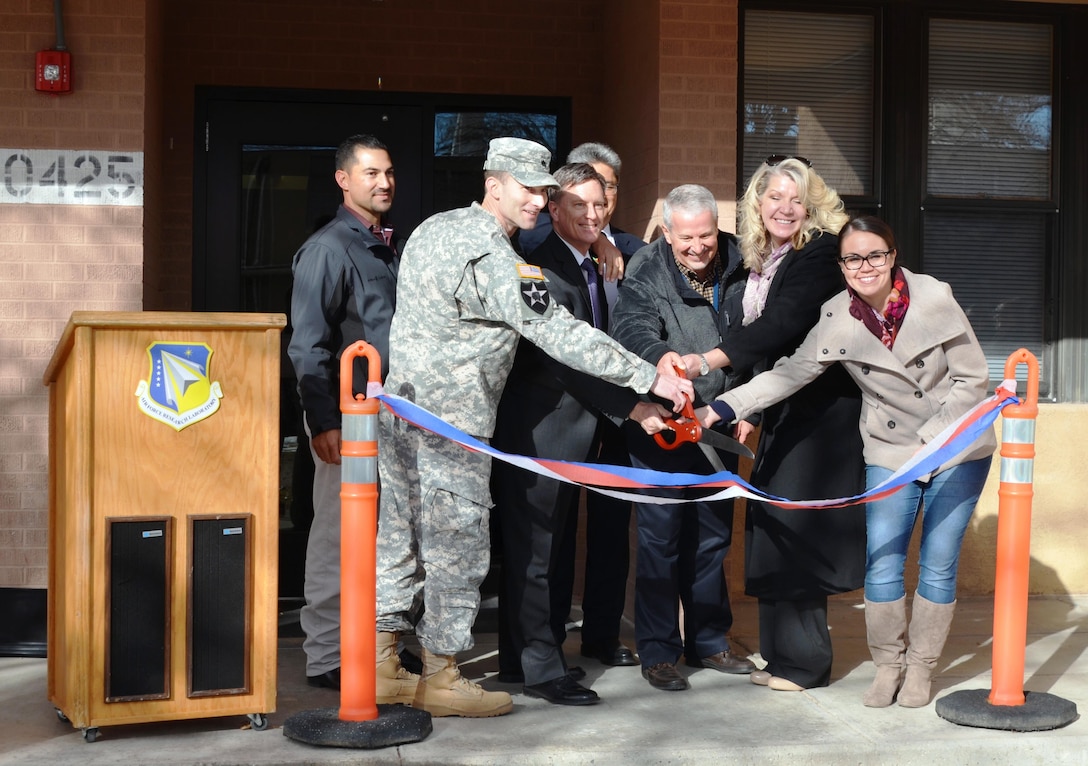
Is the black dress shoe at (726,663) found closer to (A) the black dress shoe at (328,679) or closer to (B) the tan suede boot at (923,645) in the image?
(B) the tan suede boot at (923,645)

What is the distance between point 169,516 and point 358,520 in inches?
24.7

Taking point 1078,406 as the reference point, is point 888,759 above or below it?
below

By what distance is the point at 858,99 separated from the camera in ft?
22.6

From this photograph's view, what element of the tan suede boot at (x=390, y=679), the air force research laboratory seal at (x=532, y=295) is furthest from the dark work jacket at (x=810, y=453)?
the tan suede boot at (x=390, y=679)

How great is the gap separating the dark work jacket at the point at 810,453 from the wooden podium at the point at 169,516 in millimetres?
1805

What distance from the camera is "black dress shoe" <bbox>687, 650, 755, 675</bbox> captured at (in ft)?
17.0

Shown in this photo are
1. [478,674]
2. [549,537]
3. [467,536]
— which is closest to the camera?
[467,536]

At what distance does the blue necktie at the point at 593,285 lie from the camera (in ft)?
16.7

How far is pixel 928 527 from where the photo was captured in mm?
4648

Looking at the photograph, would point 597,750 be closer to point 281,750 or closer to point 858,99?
point 281,750

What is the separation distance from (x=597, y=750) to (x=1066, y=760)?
154cm

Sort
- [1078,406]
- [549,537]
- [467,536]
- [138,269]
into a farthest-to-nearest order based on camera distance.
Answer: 1. [1078,406]
2. [138,269]
3. [549,537]
4. [467,536]

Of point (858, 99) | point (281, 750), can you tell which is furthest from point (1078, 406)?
point (281, 750)

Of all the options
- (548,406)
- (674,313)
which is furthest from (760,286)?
(548,406)
